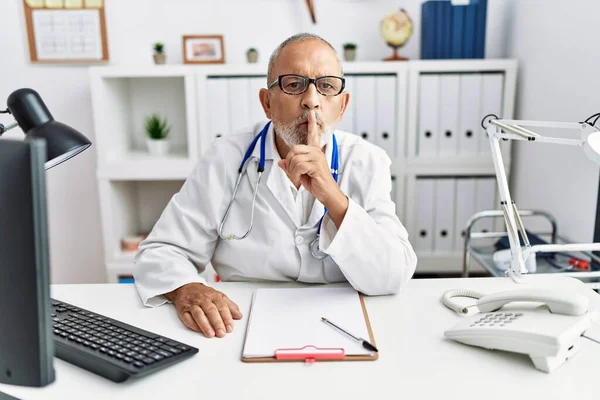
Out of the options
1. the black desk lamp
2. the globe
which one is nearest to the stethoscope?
the black desk lamp

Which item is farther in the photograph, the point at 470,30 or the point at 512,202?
the point at 470,30

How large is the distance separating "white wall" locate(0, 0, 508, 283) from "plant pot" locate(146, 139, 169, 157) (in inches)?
15.2

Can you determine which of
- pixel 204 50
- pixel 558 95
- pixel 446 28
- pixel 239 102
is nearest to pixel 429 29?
pixel 446 28

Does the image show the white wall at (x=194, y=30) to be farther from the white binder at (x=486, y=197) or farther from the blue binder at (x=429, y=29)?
the white binder at (x=486, y=197)

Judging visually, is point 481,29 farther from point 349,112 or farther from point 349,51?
point 349,112

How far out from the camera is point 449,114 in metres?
2.34

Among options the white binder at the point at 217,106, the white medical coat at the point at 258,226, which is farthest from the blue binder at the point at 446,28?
the white medical coat at the point at 258,226

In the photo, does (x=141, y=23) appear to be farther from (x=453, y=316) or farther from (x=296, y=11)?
(x=453, y=316)

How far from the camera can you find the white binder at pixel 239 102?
2326 millimetres

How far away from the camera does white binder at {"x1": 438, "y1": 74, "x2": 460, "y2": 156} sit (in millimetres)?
2316

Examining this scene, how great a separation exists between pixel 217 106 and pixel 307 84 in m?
1.11

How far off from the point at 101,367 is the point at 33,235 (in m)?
0.33

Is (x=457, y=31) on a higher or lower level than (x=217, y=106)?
higher

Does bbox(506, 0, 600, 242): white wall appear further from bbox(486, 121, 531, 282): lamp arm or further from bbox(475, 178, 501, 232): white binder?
bbox(486, 121, 531, 282): lamp arm
